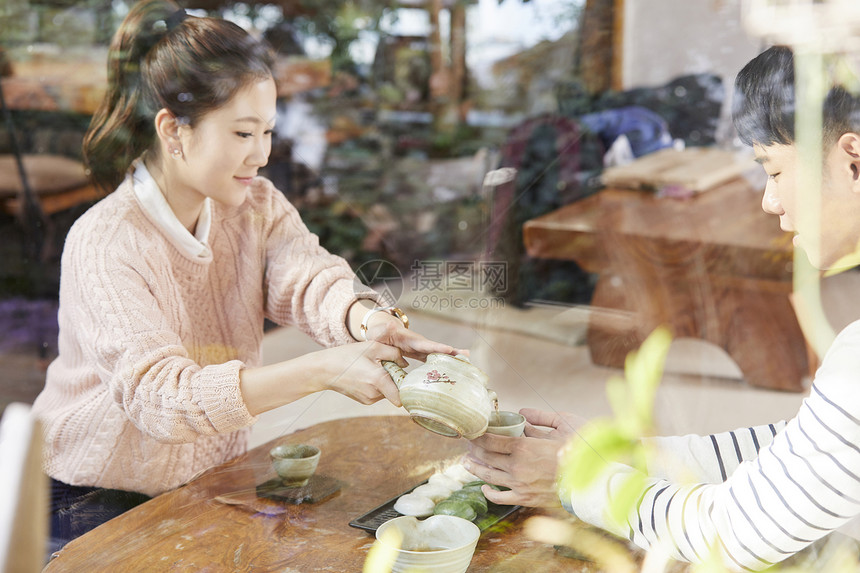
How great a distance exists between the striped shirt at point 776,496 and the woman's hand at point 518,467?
0.13 feet

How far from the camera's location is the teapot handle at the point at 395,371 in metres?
0.84

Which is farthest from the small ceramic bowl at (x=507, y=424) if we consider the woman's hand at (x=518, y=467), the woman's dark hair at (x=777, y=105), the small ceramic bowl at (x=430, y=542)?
the woman's dark hair at (x=777, y=105)

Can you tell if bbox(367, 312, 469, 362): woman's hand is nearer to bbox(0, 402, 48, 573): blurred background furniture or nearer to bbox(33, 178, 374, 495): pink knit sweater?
bbox(33, 178, 374, 495): pink knit sweater

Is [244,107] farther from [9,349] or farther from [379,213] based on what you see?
[9,349]

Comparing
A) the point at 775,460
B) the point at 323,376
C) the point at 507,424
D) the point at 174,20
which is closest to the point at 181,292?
the point at 323,376

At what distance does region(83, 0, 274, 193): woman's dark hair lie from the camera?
88cm

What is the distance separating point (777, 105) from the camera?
0.79 m

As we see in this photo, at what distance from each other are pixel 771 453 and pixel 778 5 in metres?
0.53

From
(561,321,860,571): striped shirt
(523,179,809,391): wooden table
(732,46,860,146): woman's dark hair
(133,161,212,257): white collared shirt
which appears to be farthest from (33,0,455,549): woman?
(523,179,809,391): wooden table

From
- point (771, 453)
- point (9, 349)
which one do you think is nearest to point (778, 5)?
point (771, 453)

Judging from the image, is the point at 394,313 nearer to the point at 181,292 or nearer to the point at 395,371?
the point at 395,371

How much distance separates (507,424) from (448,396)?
164 mm

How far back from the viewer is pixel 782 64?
80 centimetres

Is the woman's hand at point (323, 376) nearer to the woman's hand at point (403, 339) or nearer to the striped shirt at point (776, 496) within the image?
the woman's hand at point (403, 339)
